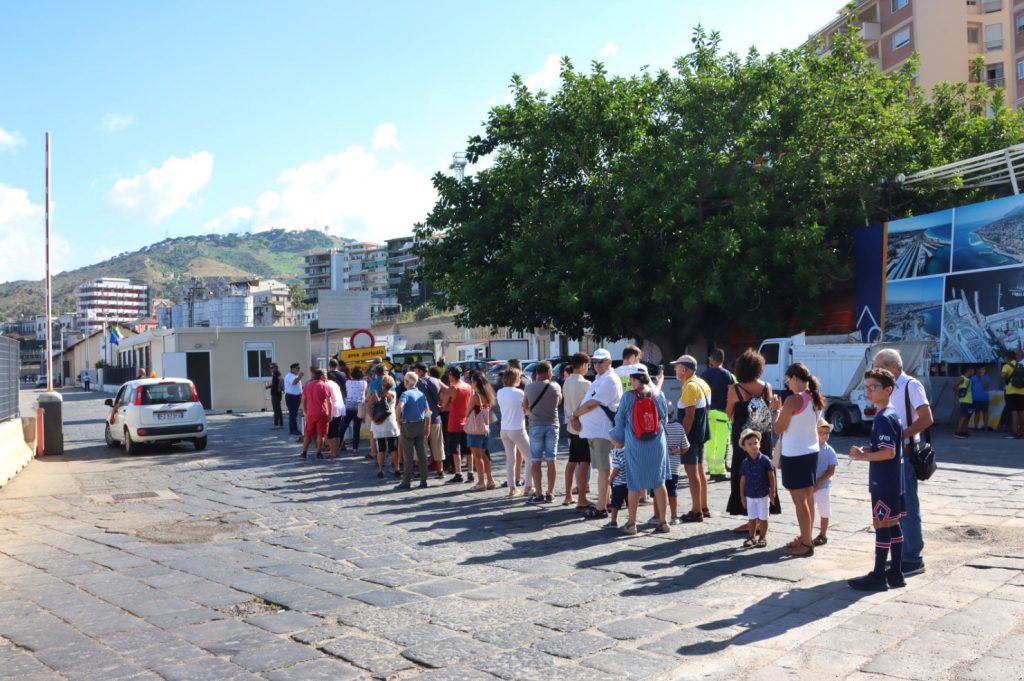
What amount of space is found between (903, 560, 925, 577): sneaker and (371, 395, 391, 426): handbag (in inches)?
321

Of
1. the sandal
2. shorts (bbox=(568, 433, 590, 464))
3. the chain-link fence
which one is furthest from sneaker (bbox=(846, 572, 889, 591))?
the chain-link fence

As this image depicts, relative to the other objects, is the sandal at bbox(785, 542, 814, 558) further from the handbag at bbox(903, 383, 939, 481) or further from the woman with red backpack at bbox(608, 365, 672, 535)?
the woman with red backpack at bbox(608, 365, 672, 535)

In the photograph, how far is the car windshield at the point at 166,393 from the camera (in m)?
19.2

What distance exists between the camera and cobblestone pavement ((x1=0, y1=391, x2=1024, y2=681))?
Result: 529cm

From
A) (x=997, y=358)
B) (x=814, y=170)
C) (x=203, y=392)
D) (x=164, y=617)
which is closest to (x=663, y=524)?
(x=164, y=617)

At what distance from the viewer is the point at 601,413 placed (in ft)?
32.0

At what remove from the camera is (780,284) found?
2509 cm

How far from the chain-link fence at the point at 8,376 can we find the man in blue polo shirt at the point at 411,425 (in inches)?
309

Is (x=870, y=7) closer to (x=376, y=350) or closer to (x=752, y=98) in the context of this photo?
(x=752, y=98)

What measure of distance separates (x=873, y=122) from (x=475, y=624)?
22699 millimetres

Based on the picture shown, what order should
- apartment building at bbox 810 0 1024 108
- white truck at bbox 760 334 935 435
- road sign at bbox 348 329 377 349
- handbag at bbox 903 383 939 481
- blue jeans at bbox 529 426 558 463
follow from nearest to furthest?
handbag at bbox 903 383 939 481 → blue jeans at bbox 529 426 558 463 → white truck at bbox 760 334 935 435 → road sign at bbox 348 329 377 349 → apartment building at bbox 810 0 1024 108

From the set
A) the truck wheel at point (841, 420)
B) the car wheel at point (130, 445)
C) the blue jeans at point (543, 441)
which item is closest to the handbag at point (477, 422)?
the blue jeans at point (543, 441)

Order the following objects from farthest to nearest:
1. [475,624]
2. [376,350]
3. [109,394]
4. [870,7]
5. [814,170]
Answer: [109,394]
[870,7]
[814,170]
[376,350]
[475,624]

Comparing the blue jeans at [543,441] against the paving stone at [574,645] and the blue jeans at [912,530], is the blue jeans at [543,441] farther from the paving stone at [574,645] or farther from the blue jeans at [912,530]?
the paving stone at [574,645]
